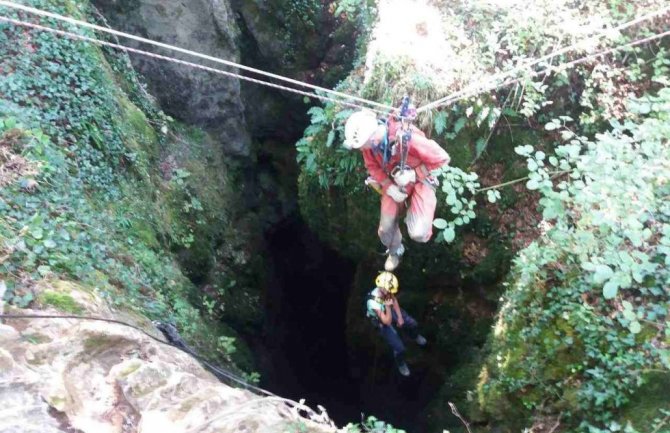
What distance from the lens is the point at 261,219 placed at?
13516 millimetres

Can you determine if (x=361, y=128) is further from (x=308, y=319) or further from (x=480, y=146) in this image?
(x=308, y=319)

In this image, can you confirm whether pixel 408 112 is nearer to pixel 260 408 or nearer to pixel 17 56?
pixel 260 408

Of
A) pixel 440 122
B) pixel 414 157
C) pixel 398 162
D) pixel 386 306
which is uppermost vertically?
pixel 440 122

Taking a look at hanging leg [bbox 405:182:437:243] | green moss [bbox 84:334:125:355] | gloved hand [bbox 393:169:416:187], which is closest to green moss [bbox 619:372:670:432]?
hanging leg [bbox 405:182:437:243]

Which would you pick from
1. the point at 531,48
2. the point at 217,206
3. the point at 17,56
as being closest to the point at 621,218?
the point at 531,48

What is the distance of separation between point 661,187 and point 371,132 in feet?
8.54

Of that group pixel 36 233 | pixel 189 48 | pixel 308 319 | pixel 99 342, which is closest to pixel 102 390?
pixel 99 342

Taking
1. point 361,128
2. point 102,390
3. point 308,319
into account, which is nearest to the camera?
point 102,390

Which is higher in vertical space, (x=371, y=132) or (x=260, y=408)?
(x=371, y=132)

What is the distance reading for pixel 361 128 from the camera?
17.3 feet

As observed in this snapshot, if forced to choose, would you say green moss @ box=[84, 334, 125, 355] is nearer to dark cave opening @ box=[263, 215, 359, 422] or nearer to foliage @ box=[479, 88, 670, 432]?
foliage @ box=[479, 88, 670, 432]

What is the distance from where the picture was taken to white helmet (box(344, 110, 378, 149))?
525cm

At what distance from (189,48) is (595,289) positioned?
945 centimetres

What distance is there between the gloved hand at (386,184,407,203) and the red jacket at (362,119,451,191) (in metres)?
0.07
